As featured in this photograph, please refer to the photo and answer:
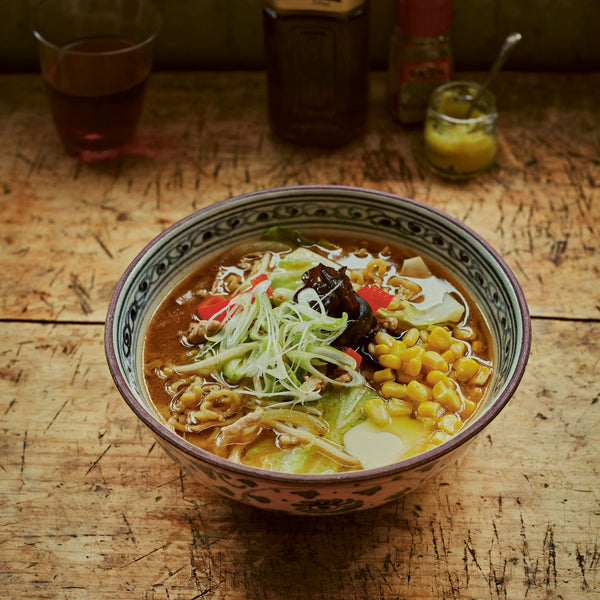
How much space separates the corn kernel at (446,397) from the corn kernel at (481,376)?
0.25ft

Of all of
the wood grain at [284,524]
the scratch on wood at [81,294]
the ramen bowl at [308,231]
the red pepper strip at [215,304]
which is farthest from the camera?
the scratch on wood at [81,294]

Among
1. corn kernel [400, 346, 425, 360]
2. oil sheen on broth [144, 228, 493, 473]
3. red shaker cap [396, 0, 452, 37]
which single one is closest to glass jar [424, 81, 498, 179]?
red shaker cap [396, 0, 452, 37]

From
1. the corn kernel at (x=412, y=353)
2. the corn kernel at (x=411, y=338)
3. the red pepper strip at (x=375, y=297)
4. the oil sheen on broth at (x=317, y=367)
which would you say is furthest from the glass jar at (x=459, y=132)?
the corn kernel at (x=412, y=353)

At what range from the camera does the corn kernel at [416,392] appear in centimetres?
187

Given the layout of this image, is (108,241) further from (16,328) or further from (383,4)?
(383,4)

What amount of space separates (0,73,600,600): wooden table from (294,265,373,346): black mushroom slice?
434 mm

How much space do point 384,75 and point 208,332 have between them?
76.3 inches

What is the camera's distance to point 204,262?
2.26 m

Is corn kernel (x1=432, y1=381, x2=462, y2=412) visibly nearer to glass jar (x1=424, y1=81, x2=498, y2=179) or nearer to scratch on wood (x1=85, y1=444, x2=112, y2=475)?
scratch on wood (x1=85, y1=444, x2=112, y2=475)

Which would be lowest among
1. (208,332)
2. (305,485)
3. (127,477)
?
(127,477)

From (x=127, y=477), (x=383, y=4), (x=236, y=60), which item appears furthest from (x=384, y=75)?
(x=127, y=477)

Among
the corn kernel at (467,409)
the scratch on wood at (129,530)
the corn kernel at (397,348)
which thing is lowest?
the scratch on wood at (129,530)

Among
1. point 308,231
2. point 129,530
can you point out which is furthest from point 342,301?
point 129,530

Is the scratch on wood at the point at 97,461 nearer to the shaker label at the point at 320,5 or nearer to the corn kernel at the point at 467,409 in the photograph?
the corn kernel at the point at 467,409
